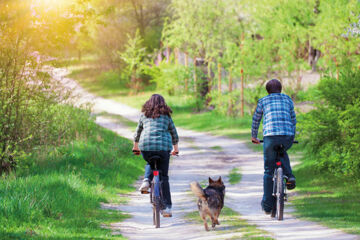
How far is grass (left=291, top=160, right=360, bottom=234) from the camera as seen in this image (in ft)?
30.6

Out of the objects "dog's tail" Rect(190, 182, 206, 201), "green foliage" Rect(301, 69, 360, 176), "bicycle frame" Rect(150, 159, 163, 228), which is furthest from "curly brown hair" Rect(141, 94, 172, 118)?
"green foliage" Rect(301, 69, 360, 176)

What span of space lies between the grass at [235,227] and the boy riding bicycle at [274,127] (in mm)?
656

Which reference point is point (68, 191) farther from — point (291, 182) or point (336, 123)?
point (336, 123)

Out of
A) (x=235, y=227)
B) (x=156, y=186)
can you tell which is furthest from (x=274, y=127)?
(x=156, y=186)

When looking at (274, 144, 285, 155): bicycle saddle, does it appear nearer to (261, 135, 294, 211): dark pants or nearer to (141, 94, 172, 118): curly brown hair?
(261, 135, 294, 211): dark pants

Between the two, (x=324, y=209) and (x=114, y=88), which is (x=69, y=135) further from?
(x=114, y=88)

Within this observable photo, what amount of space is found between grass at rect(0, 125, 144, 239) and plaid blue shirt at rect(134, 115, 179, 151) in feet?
4.31

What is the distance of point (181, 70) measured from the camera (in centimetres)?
3356

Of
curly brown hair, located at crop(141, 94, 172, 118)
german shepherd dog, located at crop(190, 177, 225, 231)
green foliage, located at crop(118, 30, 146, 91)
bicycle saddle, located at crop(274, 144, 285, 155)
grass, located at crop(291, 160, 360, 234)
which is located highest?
green foliage, located at crop(118, 30, 146, 91)

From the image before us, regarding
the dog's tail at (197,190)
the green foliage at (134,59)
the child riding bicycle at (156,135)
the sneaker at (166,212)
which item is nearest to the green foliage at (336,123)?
the sneaker at (166,212)

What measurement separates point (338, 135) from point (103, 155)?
20.0 ft

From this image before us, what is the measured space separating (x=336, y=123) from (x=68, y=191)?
5806 millimetres

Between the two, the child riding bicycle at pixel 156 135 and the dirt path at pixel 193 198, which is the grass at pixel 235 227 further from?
the child riding bicycle at pixel 156 135

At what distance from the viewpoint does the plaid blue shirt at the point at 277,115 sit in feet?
29.8
